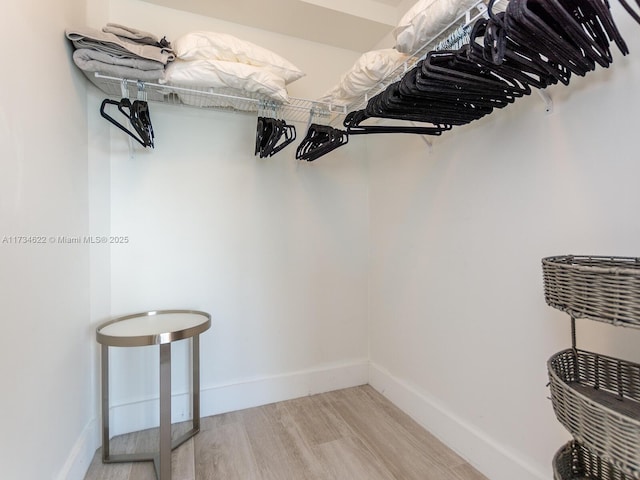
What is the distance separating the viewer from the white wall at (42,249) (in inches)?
37.8

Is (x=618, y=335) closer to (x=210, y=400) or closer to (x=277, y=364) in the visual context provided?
(x=277, y=364)

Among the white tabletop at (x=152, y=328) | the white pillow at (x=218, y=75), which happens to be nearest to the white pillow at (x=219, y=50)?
the white pillow at (x=218, y=75)

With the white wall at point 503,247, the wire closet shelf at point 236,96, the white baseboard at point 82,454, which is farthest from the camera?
the wire closet shelf at point 236,96

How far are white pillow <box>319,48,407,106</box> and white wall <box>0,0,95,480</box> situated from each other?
4.07 ft

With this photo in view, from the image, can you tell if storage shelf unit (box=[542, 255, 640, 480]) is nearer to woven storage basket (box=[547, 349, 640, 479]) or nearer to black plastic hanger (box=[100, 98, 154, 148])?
woven storage basket (box=[547, 349, 640, 479])

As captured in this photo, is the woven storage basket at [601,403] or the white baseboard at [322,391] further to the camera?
the white baseboard at [322,391]

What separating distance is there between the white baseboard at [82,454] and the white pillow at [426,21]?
211 centimetres

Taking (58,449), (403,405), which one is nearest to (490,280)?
(403,405)

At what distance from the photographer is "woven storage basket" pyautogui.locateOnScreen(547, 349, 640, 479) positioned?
2.01 ft

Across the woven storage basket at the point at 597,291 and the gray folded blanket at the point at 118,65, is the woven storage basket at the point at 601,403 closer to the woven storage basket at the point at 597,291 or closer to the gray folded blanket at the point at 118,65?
the woven storage basket at the point at 597,291

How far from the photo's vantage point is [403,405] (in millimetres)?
1983

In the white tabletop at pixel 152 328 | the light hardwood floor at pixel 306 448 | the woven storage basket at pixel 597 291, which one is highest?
the woven storage basket at pixel 597 291

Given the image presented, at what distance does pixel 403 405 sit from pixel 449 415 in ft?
1.22

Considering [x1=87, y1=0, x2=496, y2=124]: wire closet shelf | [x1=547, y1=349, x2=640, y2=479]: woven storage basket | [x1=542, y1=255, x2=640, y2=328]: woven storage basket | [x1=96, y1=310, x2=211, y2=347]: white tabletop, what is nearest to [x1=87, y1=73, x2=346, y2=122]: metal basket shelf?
[x1=87, y1=0, x2=496, y2=124]: wire closet shelf
